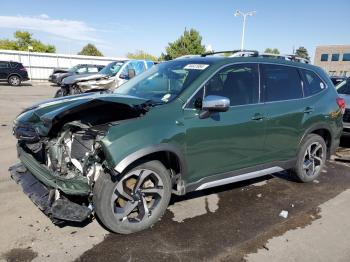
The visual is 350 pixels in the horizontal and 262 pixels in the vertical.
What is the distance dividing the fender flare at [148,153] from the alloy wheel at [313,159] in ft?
8.40

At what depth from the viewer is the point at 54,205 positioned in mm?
3293

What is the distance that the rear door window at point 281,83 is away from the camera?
15.2ft

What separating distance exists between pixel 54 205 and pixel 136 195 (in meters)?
0.84

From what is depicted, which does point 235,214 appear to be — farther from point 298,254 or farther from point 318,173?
point 318,173

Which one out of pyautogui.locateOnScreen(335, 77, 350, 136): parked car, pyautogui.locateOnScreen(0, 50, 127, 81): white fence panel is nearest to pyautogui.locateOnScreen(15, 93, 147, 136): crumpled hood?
pyautogui.locateOnScreen(335, 77, 350, 136): parked car

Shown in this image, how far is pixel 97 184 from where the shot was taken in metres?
3.36

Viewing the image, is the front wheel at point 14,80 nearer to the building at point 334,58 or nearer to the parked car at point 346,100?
the parked car at point 346,100

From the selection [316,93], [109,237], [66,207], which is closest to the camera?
[66,207]

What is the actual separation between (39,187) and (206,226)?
6.26 ft

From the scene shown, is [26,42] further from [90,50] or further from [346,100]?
[346,100]

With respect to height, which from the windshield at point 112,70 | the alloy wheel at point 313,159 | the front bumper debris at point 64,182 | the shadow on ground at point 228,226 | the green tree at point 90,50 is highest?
the green tree at point 90,50

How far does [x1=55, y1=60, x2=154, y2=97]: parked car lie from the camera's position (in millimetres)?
11539

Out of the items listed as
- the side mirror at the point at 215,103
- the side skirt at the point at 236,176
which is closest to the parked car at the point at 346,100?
the side skirt at the point at 236,176

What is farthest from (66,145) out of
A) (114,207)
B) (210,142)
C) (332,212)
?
(332,212)
